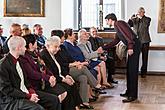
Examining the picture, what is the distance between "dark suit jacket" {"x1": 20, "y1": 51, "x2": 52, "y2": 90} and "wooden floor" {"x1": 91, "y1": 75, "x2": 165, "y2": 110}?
4.80ft

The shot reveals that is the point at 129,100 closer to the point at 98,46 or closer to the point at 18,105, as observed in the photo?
the point at 98,46

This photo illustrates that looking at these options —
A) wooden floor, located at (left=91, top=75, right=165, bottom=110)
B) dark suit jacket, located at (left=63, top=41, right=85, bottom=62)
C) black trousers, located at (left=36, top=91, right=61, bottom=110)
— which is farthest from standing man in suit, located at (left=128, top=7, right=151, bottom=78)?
black trousers, located at (left=36, top=91, right=61, bottom=110)

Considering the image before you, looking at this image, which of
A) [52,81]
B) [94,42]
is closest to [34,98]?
[52,81]

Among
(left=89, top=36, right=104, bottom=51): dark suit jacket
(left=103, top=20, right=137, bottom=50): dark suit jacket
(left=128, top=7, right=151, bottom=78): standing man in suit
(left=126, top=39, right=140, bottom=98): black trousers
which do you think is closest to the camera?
(left=103, top=20, right=137, bottom=50): dark suit jacket

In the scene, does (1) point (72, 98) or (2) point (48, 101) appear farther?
(1) point (72, 98)

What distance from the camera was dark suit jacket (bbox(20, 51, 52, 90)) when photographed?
4.05 meters

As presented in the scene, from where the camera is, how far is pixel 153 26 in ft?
29.5

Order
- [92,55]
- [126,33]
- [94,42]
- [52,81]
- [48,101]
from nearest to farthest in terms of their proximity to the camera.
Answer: [48,101], [52,81], [126,33], [92,55], [94,42]

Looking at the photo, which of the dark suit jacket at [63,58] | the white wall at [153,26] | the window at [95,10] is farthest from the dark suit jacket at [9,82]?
the window at [95,10]

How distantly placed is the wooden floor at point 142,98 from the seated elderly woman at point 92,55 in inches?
11.4

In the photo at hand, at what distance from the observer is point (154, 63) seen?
911 cm

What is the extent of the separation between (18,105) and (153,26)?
19.8ft

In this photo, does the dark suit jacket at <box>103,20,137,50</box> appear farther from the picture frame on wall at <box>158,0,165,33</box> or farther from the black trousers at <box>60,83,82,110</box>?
the picture frame on wall at <box>158,0,165,33</box>

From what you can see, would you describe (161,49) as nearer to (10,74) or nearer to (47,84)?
(47,84)
